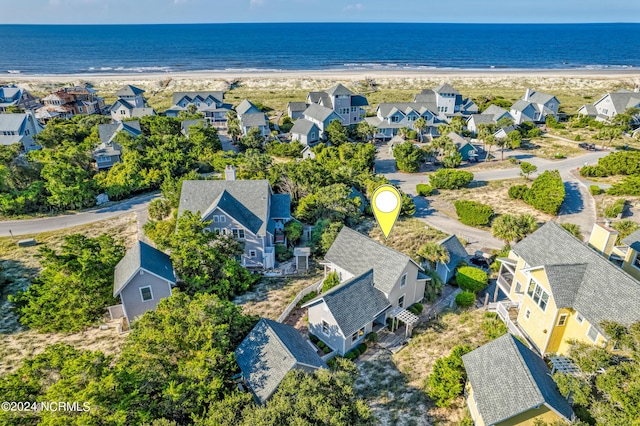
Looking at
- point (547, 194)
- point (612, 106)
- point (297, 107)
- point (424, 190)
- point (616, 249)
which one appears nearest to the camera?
point (616, 249)

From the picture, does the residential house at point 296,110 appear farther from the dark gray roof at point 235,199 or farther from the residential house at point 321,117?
the dark gray roof at point 235,199

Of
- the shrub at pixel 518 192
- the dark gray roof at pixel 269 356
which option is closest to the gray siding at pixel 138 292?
the dark gray roof at pixel 269 356

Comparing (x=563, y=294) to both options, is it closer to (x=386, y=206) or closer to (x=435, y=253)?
(x=435, y=253)

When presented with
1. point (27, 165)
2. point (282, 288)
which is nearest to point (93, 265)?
point (282, 288)

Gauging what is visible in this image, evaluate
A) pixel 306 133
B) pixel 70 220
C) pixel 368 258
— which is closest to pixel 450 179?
pixel 306 133

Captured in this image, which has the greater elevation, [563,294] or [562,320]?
[563,294]
